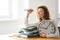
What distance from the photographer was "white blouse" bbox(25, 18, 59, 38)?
1.47m

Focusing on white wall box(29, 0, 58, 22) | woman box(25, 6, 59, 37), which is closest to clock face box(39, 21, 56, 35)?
woman box(25, 6, 59, 37)

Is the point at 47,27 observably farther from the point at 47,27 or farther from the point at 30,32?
the point at 30,32

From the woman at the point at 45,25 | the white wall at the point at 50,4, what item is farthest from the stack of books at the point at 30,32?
the white wall at the point at 50,4

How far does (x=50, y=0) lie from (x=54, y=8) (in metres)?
0.12

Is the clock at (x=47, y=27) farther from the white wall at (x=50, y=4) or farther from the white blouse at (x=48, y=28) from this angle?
the white wall at (x=50, y=4)

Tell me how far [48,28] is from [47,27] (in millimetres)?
14

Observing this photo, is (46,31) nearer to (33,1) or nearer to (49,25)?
(49,25)

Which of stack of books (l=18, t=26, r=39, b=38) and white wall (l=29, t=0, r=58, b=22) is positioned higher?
white wall (l=29, t=0, r=58, b=22)

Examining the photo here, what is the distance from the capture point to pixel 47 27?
1.50 m

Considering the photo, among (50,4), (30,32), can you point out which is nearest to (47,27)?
(30,32)

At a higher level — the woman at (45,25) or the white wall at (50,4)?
the white wall at (50,4)

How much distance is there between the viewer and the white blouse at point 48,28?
147 centimetres

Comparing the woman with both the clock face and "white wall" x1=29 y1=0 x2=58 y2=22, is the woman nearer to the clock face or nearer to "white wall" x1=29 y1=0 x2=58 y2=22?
the clock face

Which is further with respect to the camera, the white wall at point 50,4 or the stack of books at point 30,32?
Result: the white wall at point 50,4
